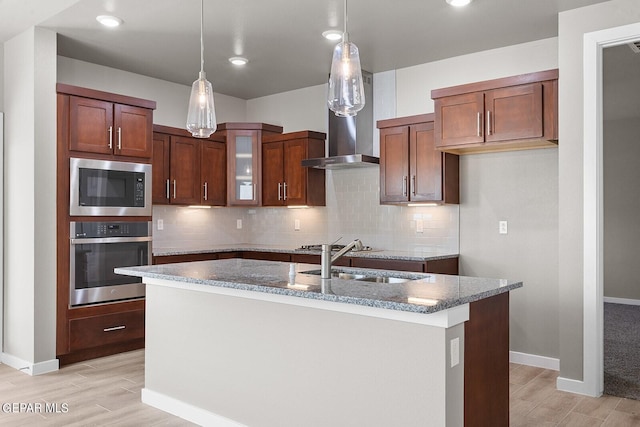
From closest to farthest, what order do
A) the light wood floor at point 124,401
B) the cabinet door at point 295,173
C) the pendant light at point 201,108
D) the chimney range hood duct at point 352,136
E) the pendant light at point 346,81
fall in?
the pendant light at point 346,81, the pendant light at point 201,108, the light wood floor at point 124,401, the chimney range hood duct at point 352,136, the cabinet door at point 295,173

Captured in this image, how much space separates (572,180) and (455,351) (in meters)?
2.07

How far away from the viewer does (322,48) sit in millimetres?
4695

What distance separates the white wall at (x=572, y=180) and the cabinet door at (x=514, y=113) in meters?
0.21

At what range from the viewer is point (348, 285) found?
2.61 metres

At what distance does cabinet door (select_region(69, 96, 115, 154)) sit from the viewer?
4402 mm

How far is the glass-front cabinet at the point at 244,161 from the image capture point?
19.9 ft

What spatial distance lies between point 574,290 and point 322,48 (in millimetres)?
2793

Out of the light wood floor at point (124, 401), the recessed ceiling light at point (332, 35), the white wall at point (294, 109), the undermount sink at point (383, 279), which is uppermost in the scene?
the recessed ceiling light at point (332, 35)

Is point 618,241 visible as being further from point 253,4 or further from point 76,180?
point 76,180

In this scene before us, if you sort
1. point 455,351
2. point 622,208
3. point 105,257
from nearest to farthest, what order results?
point 455,351
point 105,257
point 622,208

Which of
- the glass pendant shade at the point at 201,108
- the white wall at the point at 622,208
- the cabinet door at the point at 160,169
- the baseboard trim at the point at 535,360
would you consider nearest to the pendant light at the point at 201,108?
the glass pendant shade at the point at 201,108

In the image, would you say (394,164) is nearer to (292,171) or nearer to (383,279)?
(292,171)

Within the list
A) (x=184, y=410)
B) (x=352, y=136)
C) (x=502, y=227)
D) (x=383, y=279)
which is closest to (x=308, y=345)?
(x=383, y=279)

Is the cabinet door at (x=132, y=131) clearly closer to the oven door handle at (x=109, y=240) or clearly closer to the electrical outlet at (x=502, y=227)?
the oven door handle at (x=109, y=240)
